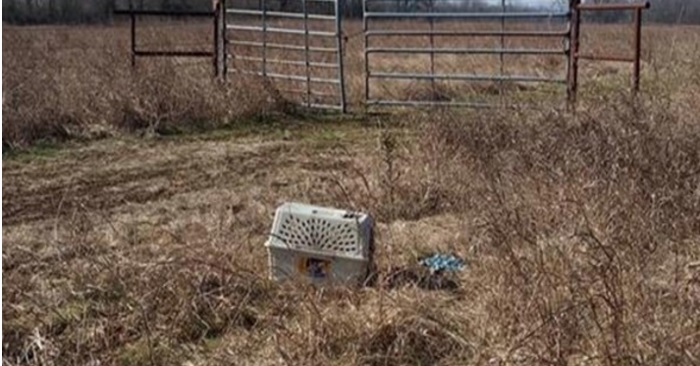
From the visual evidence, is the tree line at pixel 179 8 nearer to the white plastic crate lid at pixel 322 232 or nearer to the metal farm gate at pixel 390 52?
the metal farm gate at pixel 390 52

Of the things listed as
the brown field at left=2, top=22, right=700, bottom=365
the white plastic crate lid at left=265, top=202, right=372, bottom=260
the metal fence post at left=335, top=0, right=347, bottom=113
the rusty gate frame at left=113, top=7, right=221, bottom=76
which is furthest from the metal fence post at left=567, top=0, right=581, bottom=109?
the white plastic crate lid at left=265, top=202, right=372, bottom=260

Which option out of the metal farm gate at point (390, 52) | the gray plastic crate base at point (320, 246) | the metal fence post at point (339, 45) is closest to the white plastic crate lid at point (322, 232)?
the gray plastic crate base at point (320, 246)

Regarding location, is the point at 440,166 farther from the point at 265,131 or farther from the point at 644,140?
the point at 265,131

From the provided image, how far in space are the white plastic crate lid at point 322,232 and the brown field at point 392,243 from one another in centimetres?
20

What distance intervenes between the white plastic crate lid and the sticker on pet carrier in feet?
0.15

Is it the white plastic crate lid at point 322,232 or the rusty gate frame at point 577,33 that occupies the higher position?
the rusty gate frame at point 577,33

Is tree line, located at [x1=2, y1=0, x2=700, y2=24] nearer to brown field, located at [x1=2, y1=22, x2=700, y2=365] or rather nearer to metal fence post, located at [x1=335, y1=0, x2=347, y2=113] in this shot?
metal fence post, located at [x1=335, y1=0, x2=347, y2=113]

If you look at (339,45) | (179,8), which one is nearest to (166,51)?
(339,45)

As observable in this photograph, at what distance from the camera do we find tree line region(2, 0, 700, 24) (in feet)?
29.9

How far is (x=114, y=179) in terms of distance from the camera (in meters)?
6.47

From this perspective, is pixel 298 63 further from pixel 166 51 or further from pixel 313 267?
Result: pixel 313 267

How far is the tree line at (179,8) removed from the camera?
9.12 m

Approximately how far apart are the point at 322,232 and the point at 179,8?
15687 mm

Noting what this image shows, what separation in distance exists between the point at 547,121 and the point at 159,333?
3527 millimetres
